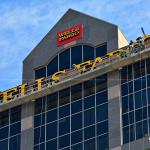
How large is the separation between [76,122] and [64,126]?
133 centimetres

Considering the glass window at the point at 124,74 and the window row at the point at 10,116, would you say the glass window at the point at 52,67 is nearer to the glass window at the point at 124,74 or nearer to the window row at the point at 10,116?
the window row at the point at 10,116

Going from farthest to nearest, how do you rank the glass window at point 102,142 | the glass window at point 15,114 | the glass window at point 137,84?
1. the glass window at point 15,114
2. the glass window at point 137,84
3. the glass window at point 102,142

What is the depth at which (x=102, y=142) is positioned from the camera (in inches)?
3182

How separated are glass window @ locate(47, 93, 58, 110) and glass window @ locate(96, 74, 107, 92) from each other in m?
4.57

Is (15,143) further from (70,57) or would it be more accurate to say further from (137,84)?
(137,84)

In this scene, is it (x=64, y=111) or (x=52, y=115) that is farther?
(x=52, y=115)

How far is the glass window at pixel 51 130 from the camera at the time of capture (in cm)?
8444

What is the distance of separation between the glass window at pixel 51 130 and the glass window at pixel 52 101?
1.78m

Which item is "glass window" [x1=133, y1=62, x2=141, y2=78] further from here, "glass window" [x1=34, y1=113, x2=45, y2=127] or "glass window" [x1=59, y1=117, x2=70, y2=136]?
"glass window" [x1=34, y1=113, x2=45, y2=127]

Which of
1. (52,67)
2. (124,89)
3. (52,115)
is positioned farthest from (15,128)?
(124,89)

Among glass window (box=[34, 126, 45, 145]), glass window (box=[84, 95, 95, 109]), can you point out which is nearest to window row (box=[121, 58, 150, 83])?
glass window (box=[84, 95, 95, 109])

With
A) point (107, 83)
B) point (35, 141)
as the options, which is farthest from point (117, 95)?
point (35, 141)

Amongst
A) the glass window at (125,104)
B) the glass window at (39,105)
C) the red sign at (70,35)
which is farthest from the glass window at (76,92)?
the red sign at (70,35)

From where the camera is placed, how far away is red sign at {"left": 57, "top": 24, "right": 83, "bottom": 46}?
→ 288ft
